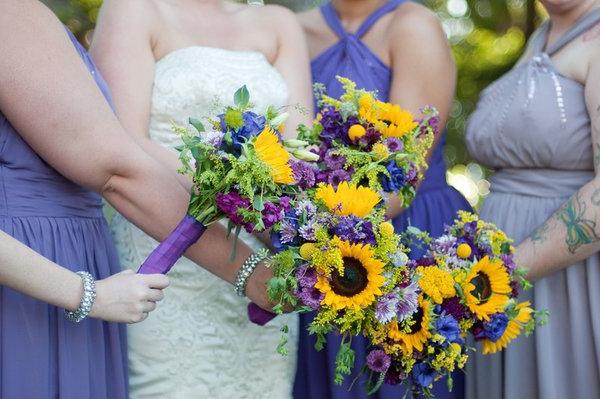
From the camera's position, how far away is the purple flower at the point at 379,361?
A: 264cm

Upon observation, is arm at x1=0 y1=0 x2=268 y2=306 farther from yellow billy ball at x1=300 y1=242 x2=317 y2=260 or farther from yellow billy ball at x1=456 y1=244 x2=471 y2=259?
yellow billy ball at x1=456 y1=244 x2=471 y2=259

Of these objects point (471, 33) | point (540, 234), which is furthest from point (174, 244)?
point (471, 33)

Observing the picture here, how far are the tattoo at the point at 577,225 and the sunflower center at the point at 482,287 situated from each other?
822 mm

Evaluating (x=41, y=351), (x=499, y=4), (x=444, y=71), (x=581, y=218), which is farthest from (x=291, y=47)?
(x=499, y=4)

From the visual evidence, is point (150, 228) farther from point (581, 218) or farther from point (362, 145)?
point (581, 218)

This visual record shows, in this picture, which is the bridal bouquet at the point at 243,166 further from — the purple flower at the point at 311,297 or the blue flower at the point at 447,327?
the blue flower at the point at 447,327

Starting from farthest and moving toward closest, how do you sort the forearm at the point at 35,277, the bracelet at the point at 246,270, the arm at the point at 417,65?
1. the arm at the point at 417,65
2. the bracelet at the point at 246,270
3. the forearm at the point at 35,277

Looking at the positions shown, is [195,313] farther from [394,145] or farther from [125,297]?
[394,145]

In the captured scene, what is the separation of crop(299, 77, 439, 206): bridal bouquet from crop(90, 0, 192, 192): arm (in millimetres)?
690

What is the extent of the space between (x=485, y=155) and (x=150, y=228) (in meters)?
1.88

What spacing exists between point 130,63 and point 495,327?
64.9 inches

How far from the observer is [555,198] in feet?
12.5

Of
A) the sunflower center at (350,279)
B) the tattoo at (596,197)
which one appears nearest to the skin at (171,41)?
the sunflower center at (350,279)

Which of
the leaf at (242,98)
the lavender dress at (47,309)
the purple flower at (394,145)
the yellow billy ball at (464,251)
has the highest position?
the purple flower at (394,145)
